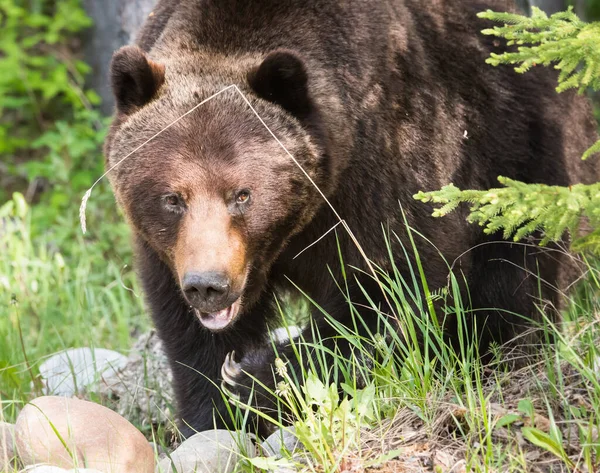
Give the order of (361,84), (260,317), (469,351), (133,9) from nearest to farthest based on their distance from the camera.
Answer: (469,351) < (361,84) < (260,317) < (133,9)

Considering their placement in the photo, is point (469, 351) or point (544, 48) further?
point (469, 351)

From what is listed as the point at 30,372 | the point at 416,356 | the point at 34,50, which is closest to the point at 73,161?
the point at 34,50

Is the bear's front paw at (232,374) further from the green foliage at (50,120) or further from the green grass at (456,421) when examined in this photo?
the green foliage at (50,120)

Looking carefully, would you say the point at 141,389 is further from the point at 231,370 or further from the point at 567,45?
the point at 567,45

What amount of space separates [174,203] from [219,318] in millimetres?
556

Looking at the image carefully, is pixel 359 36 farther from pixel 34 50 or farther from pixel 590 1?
pixel 34 50

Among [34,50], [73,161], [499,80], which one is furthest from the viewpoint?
[34,50]

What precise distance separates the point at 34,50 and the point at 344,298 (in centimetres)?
888

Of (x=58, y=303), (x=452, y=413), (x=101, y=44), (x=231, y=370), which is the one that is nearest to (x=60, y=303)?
(x=58, y=303)

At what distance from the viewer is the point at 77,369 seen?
5.40 metres

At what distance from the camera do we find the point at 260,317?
488 centimetres

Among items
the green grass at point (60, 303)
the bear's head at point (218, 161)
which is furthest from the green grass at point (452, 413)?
the green grass at point (60, 303)

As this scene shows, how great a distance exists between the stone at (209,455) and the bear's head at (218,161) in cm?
→ 54

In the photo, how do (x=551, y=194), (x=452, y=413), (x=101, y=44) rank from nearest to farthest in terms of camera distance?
1. (x=551, y=194)
2. (x=452, y=413)
3. (x=101, y=44)
